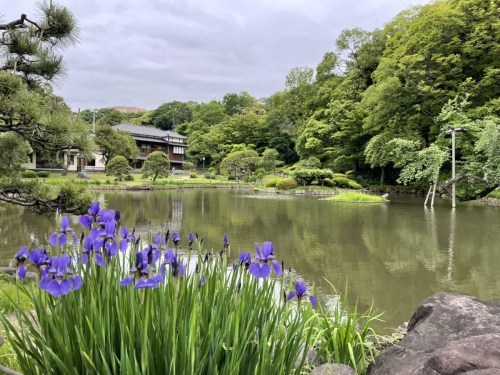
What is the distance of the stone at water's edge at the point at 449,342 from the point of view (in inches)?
60.7

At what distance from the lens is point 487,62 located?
1984 cm

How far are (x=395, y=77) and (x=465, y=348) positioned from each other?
21015 mm

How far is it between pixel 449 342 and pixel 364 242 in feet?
20.6

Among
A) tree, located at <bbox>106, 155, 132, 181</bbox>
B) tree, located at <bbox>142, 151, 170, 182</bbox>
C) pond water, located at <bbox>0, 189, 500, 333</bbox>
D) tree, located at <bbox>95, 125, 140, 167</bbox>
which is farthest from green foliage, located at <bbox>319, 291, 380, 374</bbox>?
tree, located at <bbox>95, 125, 140, 167</bbox>

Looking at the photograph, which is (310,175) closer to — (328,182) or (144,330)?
(328,182)

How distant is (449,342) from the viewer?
1986 millimetres

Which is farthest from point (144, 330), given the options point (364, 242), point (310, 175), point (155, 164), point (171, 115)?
point (171, 115)

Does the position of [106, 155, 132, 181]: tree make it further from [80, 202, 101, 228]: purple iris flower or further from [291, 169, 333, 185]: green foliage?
[80, 202, 101, 228]: purple iris flower

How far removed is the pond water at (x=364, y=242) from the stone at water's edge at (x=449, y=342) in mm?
938

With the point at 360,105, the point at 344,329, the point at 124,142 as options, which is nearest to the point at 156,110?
the point at 124,142

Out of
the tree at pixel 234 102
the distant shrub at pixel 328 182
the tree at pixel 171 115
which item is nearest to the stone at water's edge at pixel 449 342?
the distant shrub at pixel 328 182

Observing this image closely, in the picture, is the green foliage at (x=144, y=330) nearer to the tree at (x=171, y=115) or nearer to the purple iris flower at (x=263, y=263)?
the purple iris flower at (x=263, y=263)

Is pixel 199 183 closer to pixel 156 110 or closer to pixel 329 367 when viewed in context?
pixel 329 367

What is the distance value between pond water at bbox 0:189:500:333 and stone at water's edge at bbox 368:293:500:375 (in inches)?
36.9
